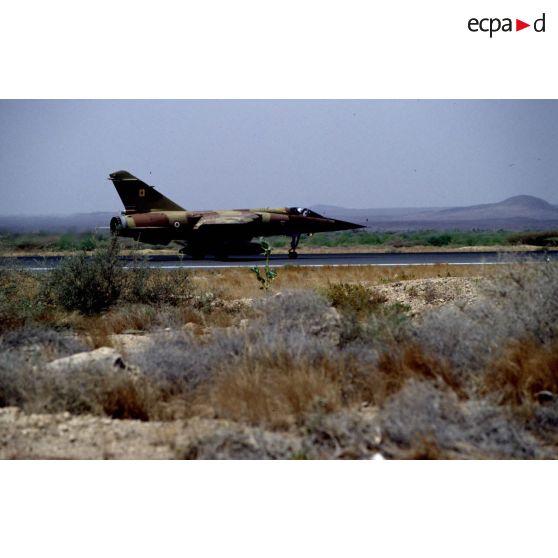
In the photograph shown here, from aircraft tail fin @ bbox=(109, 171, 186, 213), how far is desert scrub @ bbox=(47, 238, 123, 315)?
66.0 ft

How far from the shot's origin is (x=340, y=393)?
7930mm

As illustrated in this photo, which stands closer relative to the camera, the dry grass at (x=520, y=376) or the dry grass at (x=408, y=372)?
the dry grass at (x=520, y=376)

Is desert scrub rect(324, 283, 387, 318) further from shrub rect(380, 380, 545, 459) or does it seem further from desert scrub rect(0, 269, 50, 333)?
desert scrub rect(0, 269, 50, 333)

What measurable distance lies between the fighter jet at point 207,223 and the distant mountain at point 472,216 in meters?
107

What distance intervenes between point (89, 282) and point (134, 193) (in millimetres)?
21052

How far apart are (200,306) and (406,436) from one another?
9379mm

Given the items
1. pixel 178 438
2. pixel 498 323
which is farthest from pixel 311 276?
pixel 178 438

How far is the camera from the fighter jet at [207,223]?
Result: 3459 cm

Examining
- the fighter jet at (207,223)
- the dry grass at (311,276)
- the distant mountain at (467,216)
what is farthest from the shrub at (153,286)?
the distant mountain at (467,216)

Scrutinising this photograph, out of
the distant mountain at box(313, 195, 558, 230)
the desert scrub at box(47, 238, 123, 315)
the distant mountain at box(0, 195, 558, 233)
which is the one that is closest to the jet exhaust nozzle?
the desert scrub at box(47, 238, 123, 315)

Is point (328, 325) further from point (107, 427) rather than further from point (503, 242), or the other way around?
point (503, 242)

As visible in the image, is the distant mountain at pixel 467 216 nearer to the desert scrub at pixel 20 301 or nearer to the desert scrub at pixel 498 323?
the desert scrub at pixel 20 301

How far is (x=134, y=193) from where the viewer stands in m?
35.8

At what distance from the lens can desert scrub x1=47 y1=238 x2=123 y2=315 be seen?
15312 mm
